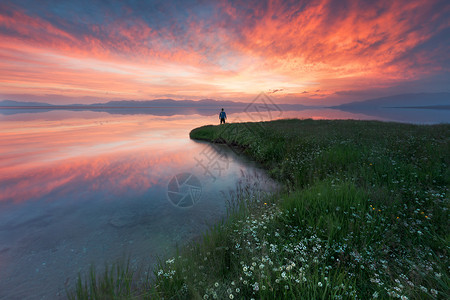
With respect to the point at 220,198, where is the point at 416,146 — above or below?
above

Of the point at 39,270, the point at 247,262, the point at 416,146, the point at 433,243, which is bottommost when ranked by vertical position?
the point at 39,270

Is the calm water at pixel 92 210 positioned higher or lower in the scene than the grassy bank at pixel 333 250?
lower

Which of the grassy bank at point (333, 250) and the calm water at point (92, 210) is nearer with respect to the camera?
the grassy bank at point (333, 250)

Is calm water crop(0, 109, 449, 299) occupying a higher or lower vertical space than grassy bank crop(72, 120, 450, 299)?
lower

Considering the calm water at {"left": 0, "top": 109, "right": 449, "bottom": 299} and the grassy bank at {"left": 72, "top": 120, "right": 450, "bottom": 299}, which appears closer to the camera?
the grassy bank at {"left": 72, "top": 120, "right": 450, "bottom": 299}

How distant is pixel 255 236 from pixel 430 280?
3.01m

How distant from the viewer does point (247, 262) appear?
12.6ft

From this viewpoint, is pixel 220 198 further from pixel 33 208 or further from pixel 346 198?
pixel 33 208

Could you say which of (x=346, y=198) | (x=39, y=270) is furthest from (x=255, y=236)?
(x=39, y=270)

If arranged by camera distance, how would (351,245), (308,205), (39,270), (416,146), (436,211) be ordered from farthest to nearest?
(416,146) → (308,205) → (39,270) → (436,211) → (351,245)

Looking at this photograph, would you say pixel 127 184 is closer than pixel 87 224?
No

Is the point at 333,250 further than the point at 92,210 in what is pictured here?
No

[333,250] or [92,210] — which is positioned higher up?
[333,250]

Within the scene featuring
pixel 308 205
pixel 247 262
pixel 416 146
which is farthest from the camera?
pixel 416 146
